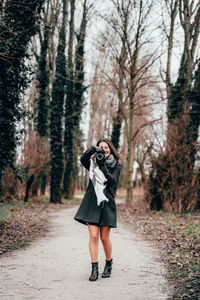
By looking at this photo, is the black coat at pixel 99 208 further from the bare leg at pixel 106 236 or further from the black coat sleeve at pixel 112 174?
the bare leg at pixel 106 236

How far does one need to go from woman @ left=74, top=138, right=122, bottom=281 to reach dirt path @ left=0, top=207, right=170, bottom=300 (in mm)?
403

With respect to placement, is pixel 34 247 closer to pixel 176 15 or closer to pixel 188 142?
pixel 188 142

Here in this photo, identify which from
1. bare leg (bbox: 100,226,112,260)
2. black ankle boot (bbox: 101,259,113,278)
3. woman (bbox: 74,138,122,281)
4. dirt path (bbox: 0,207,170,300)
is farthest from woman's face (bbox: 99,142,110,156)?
dirt path (bbox: 0,207,170,300)

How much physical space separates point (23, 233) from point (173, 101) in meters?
12.1

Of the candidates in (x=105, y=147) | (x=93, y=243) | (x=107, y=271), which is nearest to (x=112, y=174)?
(x=105, y=147)

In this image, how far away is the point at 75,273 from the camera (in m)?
5.38

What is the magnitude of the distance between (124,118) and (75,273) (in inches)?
488

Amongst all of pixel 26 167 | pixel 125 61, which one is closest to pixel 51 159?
pixel 26 167

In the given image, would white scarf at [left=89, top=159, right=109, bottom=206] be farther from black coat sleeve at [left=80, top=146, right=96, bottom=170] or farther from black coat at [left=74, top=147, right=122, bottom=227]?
black coat sleeve at [left=80, top=146, right=96, bottom=170]

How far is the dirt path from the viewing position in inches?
171

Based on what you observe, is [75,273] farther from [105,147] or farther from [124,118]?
[124,118]

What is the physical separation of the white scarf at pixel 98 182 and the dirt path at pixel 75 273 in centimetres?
118

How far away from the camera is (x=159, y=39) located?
16.2 meters

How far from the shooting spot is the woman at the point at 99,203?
498 centimetres
